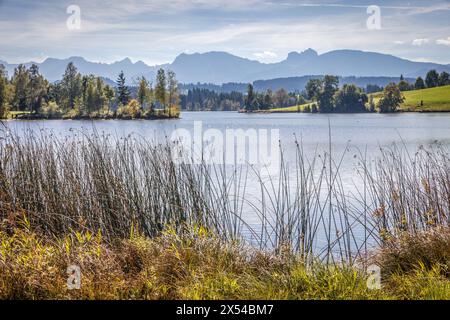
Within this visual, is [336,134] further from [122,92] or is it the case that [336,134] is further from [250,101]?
[250,101]

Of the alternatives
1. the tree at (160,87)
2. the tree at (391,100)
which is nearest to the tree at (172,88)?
the tree at (160,87)

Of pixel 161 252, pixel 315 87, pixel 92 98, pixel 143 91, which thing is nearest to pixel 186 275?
pixel 161 252

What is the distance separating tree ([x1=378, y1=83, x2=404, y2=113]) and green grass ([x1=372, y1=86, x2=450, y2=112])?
1.09 meters

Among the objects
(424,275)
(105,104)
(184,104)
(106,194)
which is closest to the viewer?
(424,275)

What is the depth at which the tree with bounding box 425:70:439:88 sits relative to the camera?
202 feet

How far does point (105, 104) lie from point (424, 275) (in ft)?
183

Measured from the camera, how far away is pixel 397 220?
6.49 m

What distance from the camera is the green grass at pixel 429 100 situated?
61.9 m

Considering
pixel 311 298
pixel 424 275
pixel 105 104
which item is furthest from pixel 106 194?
pixel 105 104

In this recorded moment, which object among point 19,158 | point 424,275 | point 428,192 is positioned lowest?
point 424,275

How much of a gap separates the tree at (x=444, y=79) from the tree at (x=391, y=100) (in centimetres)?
527

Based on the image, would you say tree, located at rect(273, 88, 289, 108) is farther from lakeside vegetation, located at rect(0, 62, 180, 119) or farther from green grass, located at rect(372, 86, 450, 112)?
lakeside vegetation, located at rect(0, 62, 180, 119)

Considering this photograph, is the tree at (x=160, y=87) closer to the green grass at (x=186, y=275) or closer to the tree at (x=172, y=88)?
the tree at (x=172, y=88)
